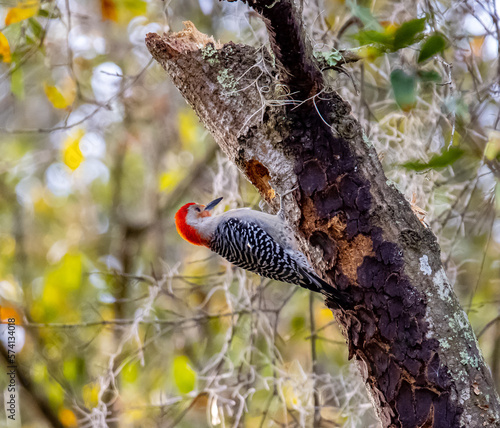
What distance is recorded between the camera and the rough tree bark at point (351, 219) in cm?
202

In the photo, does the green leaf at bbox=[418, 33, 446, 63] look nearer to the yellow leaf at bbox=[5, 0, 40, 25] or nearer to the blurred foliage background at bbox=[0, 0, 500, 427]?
the blurred foliage background at bbox=[0, 0, 500, 427]

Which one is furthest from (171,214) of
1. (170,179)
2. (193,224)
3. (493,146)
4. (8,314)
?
(493,146)

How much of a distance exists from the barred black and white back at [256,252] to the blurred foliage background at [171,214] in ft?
1.10

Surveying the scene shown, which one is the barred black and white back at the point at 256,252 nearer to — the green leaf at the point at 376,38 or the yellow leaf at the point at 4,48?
the green leaf at the point at 376,38

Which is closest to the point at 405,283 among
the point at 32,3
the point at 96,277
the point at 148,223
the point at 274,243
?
the point at 274,243

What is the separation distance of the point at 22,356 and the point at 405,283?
401 cm

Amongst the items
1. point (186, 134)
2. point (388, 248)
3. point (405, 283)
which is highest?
point (186, 134)

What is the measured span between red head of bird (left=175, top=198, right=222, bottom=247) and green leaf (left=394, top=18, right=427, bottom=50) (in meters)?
2.19

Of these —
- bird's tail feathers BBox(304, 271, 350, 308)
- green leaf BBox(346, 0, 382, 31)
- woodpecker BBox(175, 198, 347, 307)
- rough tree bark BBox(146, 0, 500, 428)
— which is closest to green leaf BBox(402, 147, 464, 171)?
rough tree bark BBox(146, 0, 500, 428)

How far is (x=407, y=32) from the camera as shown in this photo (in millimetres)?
1729

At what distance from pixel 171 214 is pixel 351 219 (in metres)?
4.44

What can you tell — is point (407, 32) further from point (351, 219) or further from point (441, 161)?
point (351, 219)

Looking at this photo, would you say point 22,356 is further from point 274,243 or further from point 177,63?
point 177,63

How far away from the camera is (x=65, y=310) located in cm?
429
